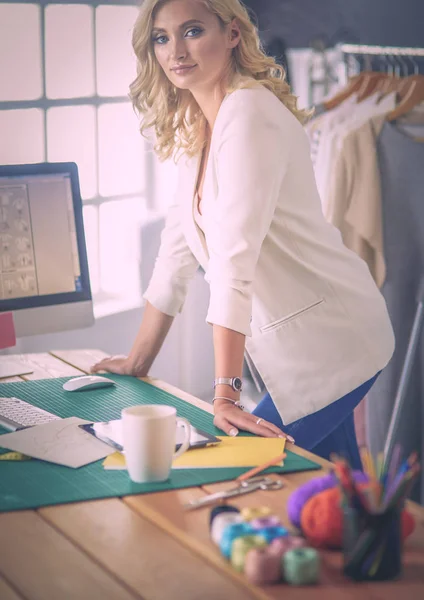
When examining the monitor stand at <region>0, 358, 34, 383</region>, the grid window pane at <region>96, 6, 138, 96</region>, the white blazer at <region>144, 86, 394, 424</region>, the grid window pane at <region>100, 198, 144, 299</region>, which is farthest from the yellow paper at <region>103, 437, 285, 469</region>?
the grid window pane at <region>96, 6, 138, 96</region>

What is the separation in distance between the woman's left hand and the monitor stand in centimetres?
62

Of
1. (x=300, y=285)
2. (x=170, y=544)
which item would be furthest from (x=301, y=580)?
(x=300, y=285)

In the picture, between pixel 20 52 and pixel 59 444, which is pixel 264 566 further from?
pixel 20 52

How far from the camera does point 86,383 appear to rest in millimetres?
1974

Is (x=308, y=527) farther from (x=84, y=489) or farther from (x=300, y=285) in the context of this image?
(x=300, y=285)

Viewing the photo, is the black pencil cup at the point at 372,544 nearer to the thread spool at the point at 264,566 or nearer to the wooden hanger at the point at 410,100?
the thread spool at the point at 264,566

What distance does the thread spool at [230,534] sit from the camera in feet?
3.86

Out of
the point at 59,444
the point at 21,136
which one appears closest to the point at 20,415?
the point at 59,444

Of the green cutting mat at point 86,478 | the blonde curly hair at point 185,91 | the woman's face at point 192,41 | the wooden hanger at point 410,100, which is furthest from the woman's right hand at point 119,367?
the wooden hanger at point 410,100

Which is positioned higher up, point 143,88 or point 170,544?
point 143,88

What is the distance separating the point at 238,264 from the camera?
67.7 inches

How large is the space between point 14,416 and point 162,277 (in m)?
0.55

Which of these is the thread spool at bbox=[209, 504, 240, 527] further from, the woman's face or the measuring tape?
the woman's face

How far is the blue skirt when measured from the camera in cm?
192
